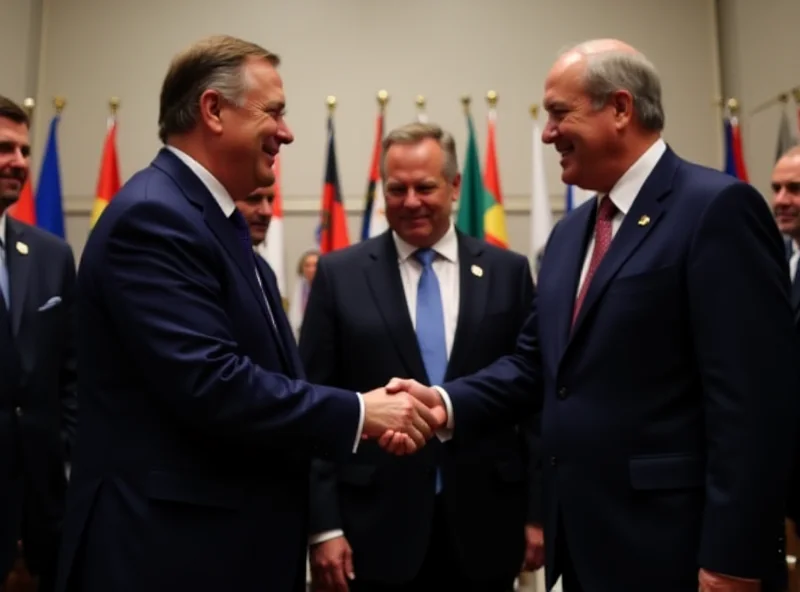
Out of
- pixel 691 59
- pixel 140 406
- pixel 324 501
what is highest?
pixel 691 59

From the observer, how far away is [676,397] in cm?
174

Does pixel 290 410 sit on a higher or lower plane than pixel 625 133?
lower

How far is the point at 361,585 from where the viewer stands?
7.84ft

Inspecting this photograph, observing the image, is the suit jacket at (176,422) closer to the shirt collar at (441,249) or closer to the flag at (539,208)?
the shirt collar at (441,249)

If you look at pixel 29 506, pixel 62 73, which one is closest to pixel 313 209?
pixel 62 73

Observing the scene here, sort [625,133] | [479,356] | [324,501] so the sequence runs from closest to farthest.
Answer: [625,133]
[324,501]
[479,356]

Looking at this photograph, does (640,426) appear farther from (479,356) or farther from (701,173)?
(479,356)

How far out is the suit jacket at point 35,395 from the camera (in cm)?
255

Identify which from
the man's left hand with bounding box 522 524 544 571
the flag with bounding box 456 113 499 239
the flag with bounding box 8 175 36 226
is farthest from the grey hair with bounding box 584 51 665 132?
the flag with bounding box 8 175 36 226

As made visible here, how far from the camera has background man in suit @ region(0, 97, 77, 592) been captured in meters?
2.55

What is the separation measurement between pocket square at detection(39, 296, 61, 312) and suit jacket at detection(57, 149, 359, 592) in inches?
41.1

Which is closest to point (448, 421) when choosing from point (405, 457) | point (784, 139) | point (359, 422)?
point (405, 457)

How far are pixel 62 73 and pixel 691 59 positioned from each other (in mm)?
5156

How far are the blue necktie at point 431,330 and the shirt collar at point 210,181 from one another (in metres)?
0.80
